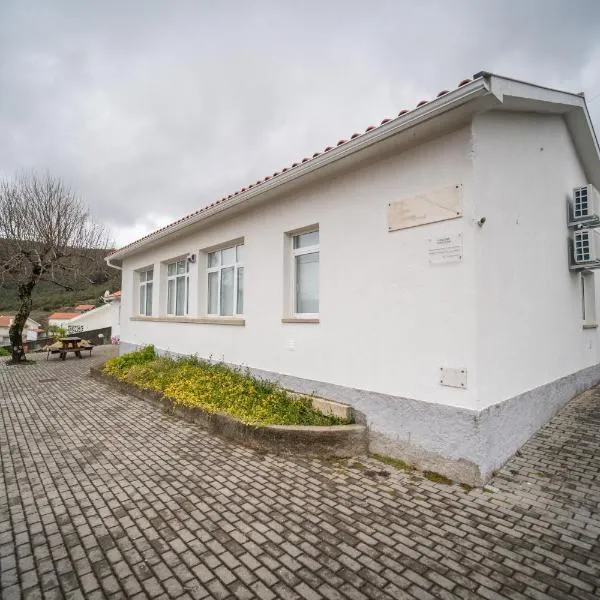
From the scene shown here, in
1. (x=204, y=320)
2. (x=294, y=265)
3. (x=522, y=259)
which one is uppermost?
(x=294, y=265)

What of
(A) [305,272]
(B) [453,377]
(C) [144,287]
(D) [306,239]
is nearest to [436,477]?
(B) [453,377]

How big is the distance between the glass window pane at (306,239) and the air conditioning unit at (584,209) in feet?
14.8

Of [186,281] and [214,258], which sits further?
[186,281]

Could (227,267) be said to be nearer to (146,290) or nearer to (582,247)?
(146,290)

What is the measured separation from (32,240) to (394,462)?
1574 centimetres

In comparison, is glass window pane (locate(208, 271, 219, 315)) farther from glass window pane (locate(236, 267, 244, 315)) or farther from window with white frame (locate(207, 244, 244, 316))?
glass window pane (locate(236, 267, 244, 315))

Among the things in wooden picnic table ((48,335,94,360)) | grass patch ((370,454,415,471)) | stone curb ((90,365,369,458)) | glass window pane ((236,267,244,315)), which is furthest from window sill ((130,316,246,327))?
wooden picnic table ((48,335,94,360))

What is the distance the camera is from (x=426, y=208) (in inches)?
169

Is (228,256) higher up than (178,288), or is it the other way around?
(228,256)

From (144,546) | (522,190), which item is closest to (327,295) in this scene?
(522,190)

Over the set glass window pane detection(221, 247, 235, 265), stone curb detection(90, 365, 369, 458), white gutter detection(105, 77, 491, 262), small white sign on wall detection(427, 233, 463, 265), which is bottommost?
stone curb detection(90, 365, 369, 458)

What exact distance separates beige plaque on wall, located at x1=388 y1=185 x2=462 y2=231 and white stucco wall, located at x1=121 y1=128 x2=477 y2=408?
0.08 m

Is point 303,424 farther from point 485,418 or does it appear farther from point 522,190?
point 522,190

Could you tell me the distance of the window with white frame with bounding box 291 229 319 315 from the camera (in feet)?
20.0
